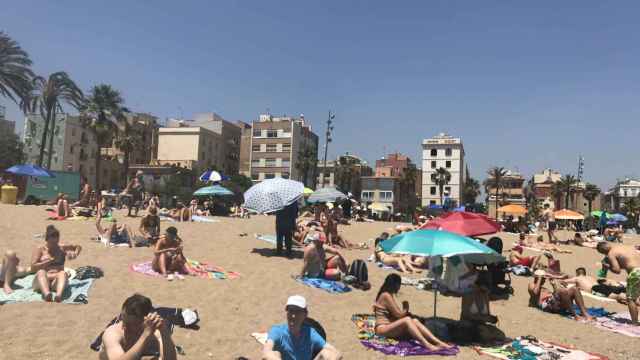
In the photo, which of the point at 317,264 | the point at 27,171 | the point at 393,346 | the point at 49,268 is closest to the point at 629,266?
the point at 393,346

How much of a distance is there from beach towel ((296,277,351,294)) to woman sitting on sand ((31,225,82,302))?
175 inches

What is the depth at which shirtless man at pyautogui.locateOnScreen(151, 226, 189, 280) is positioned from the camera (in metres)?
9.64

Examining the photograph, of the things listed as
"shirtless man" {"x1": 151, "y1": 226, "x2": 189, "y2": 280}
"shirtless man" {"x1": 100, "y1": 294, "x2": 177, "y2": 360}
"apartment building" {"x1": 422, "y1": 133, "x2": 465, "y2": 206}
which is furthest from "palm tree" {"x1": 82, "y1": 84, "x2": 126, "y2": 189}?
"apartment building" {"x1": 422, "y1": 133, "x2": 465, "y2": 206}

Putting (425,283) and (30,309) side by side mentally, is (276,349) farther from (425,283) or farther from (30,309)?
Answer: (425,283)

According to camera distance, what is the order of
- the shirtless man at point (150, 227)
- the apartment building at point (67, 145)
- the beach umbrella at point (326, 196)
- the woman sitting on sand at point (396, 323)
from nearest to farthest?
1. the woman sitting on sand at point (396, 323)
2. the shirtless man at point (150, 227)
3. the beach umbrella at point (326, 196)
4. the apartment building at point (67, 145)

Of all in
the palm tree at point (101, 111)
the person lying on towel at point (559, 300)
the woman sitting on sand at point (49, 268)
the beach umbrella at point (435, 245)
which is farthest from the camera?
the palm tree at point (101, 111)

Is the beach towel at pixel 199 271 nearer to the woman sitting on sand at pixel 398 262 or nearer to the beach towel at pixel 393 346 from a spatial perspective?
the beach towel at pixel 393 346

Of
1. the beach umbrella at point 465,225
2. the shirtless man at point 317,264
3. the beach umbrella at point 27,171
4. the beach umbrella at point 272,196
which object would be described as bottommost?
the shirtless man at point 317,264

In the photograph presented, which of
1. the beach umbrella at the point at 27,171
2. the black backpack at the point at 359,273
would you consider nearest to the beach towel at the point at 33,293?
the black backpack at the point at 359,273

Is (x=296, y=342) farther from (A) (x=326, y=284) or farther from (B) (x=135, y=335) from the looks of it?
(A) (x=326, y=284)

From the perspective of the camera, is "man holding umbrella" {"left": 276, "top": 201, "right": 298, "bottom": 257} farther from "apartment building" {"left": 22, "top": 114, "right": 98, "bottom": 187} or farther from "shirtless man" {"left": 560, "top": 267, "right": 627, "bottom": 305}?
"apartment building" {"left": 22, "top": 114, "right": 98, "bottom": 187}

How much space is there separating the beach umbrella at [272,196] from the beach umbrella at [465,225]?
3.68 meters

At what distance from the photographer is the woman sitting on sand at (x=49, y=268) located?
7.39m

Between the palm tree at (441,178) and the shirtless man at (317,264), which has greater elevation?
the palm tree at (441,178)
